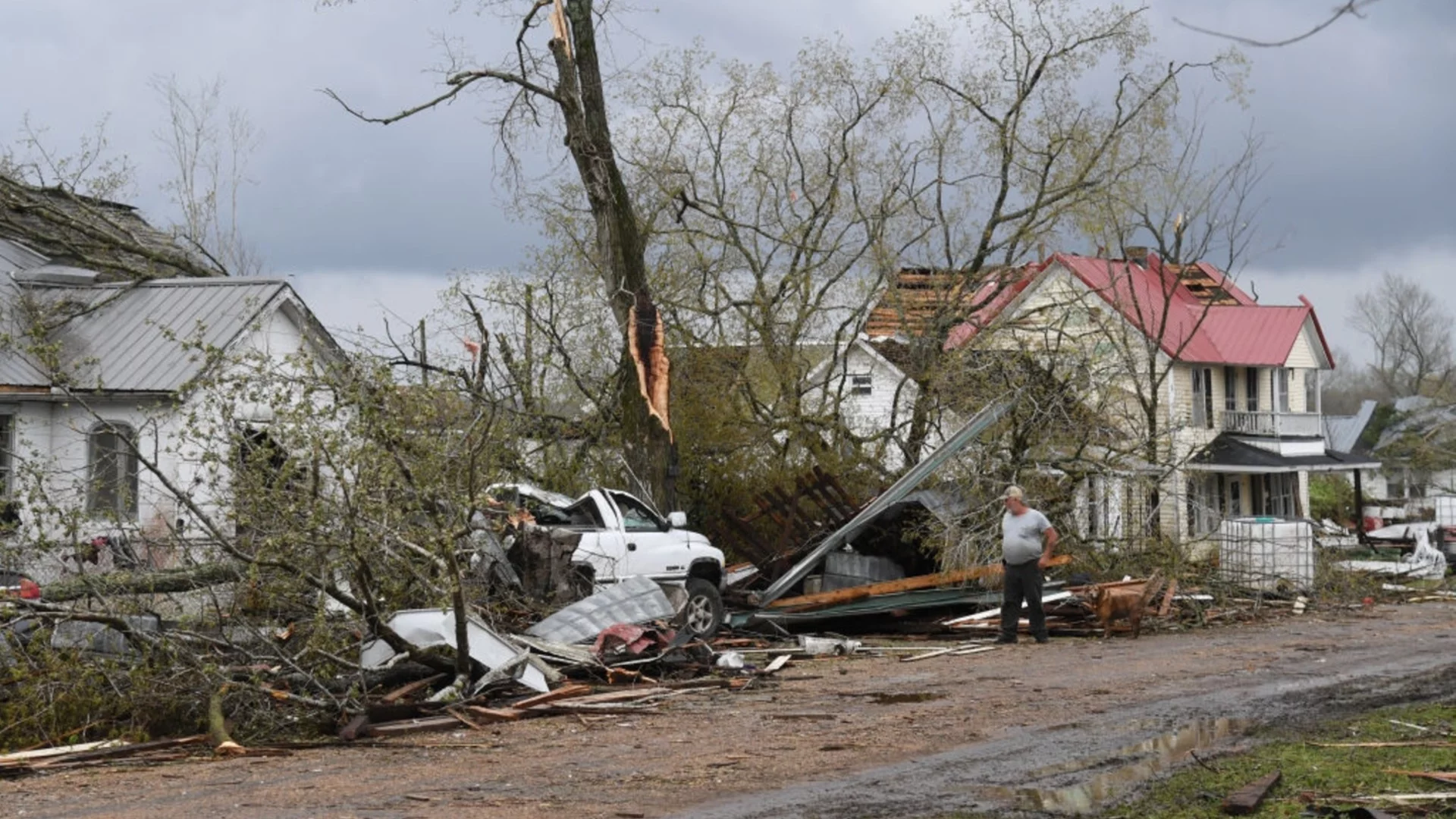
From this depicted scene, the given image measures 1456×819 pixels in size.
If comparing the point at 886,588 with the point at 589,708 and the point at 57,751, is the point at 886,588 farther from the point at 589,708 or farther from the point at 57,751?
the point at 57,751

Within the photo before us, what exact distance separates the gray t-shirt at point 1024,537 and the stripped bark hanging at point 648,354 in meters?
6.48

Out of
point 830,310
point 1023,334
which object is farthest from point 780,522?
point 1023,334

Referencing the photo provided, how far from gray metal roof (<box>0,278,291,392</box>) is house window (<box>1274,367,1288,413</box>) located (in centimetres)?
3376

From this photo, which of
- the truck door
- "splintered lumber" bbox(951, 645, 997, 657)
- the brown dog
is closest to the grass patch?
"splintered lumber" bbox(951, 645, 997, 657)

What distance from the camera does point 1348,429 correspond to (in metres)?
74.4

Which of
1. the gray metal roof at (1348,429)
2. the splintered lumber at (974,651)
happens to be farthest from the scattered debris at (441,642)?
the gray metal roof at (1348,429)

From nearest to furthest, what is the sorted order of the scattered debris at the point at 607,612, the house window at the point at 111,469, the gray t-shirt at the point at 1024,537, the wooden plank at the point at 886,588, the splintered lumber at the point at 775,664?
the scattered debris at the point at 607,612, the splintered lumber at the point at 775,664, the house window at the point at 111,469, the gray t-shirt at the point at 1024,537, the wooden plank at the point at 886,588

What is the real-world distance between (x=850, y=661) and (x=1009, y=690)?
3144 millimetres

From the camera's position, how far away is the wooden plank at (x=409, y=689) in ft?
40.0

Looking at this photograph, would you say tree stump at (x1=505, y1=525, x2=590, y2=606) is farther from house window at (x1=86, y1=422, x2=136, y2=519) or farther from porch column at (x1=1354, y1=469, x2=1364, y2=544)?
porch column at (x1=1354, y1=469, x2=1364, y2=544)

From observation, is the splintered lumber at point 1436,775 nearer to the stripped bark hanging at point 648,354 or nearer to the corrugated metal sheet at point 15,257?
the stripped bark hanging at point 648,354

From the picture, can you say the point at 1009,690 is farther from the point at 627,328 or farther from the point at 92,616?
the point at 627,328

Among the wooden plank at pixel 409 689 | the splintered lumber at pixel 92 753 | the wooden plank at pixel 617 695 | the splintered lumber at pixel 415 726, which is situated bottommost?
the splintered lumber at pixel 92 753

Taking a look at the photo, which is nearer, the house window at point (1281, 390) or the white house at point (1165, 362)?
the white house at point (1165, 362)
